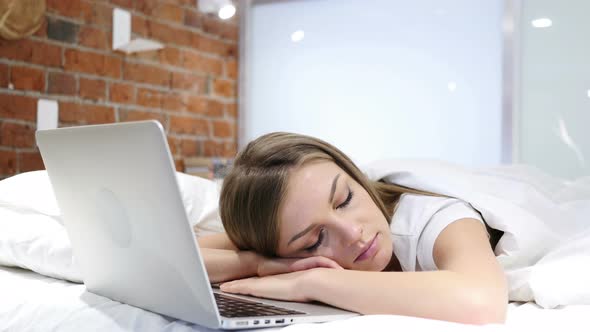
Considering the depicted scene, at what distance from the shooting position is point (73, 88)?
229 cm

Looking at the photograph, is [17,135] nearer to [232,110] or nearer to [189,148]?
[189,148]

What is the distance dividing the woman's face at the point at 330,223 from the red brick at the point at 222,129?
6.71ft

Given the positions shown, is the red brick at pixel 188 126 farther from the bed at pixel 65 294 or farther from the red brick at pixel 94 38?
the bed at pixel 65 294

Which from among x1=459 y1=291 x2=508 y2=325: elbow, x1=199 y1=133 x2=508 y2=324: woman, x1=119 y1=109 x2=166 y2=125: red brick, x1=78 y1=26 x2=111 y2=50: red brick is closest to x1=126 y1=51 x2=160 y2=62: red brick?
x1=78 y1=26 x2=111 y2=50: red brick

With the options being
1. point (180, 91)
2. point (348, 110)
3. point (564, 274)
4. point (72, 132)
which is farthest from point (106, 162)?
point (348, 110)

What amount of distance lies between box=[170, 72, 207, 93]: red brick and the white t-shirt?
1.88 m

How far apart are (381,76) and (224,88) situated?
82 centimetres

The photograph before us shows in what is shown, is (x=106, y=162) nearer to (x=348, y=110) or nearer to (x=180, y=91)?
(x=180, y=91)

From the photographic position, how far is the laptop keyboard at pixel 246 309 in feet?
2.58

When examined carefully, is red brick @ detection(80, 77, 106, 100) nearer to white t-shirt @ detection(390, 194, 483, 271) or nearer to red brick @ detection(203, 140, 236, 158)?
red brick @ detection(203, 140, 236, 158)

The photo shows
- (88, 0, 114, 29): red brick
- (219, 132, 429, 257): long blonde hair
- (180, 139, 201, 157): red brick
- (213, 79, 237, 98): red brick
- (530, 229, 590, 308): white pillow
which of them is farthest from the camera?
(213, 79, 237, 98): red brick

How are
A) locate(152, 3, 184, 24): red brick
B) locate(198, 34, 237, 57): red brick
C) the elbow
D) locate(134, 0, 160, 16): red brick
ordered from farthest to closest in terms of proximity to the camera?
1. locate(198, 34, 237, 57): red brick
2. locate(152, 3, 184, 24): red brick
3. locate(134, 0, 160, 16): red brick
4. the elbow

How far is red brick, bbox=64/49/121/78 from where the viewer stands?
90.0 inches

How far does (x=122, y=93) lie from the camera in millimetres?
2521
